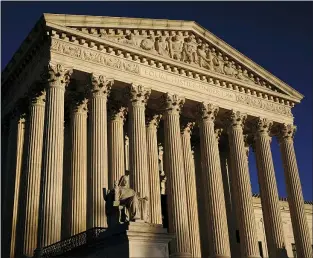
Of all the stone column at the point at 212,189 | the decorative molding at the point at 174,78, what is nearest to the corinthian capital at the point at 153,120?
the stone column at the point at 212,189

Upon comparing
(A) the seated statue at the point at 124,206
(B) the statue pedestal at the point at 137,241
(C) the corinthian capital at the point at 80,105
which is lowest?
(B) the statue pedestal at the point at 137,241

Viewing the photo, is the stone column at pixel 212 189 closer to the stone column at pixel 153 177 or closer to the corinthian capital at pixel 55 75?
the stone column at pixel 153 177

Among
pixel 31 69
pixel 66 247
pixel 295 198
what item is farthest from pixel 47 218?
pixel 295 198

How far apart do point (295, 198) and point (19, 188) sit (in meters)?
20.5

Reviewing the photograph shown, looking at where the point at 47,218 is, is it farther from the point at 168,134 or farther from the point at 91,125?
the point at 168,134

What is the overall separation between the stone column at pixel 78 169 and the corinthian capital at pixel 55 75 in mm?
3473

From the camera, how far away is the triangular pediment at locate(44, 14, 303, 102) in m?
28.4

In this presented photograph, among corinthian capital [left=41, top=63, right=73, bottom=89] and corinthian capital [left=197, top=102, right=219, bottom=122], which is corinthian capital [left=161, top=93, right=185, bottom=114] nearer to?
corinthian capital [left=197, top=102, right=219, bottom=122]

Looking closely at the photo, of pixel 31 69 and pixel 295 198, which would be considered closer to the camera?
pixel 31 69

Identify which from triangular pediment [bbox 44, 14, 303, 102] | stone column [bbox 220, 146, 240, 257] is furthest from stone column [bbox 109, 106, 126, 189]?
stone column [bbox 220, 146, 240, 257]

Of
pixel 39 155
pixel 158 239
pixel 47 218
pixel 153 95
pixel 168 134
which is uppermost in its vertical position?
pixel 153 95

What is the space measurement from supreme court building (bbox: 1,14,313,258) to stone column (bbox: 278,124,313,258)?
0.29 ft

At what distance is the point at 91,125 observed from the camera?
2672 centimetres

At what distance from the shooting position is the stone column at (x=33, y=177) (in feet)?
77.5
